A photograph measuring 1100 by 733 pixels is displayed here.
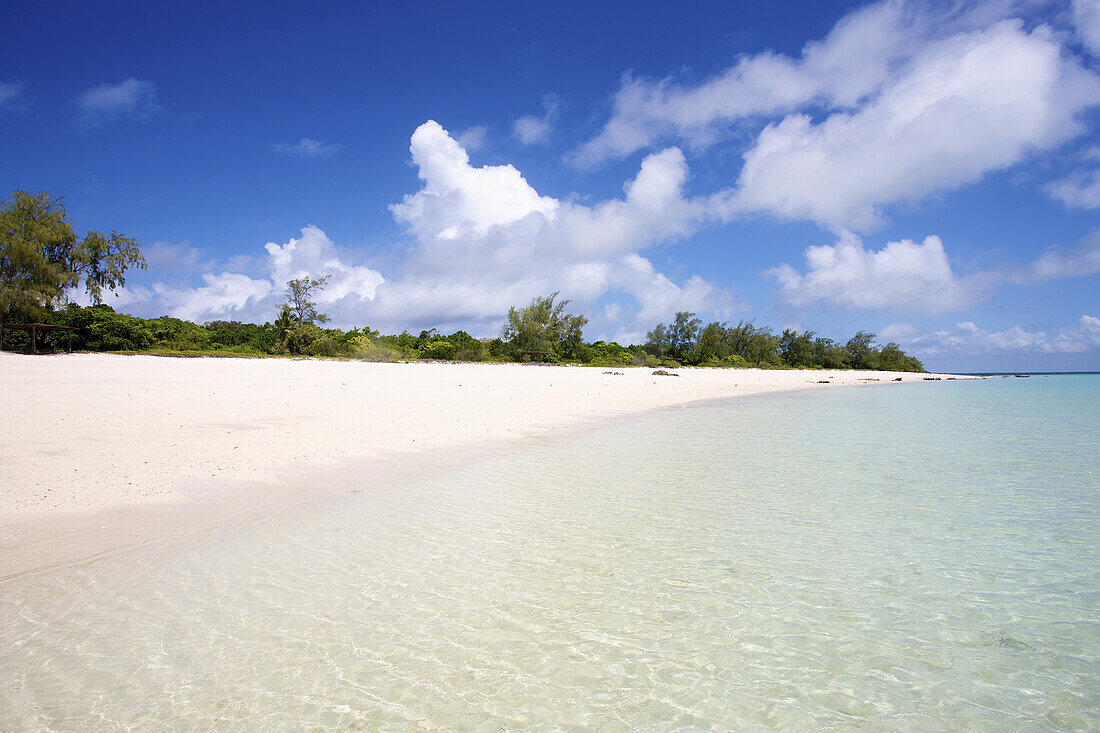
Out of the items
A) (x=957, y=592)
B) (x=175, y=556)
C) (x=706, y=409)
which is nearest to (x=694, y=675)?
(x=957, y=592)

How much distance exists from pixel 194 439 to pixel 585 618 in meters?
8.05

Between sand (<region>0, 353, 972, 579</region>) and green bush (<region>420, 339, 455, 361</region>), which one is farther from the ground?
green bush (<region>420, 339, 455, 361</region>)

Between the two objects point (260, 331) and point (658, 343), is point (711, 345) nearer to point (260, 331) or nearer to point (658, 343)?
point (658, 343)

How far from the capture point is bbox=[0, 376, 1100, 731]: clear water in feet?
8.20

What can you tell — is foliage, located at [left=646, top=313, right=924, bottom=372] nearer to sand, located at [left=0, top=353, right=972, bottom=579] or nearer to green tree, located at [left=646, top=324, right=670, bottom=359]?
green tree, located at [left=646, top=324, right=670, bottom=359]

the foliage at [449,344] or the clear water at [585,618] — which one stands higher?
the foliage at [449,344]

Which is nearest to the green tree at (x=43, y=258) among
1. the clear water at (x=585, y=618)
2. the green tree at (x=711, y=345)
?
the clear water at (x=585, y=618)

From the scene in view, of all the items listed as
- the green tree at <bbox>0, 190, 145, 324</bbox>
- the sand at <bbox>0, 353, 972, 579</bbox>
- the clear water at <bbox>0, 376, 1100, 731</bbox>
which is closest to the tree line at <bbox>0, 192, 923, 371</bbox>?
the green tree at <bbox>0, 190, 145, 324</bbox>

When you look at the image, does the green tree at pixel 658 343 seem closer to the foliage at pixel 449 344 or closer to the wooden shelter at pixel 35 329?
the foliage at pixel 449 344

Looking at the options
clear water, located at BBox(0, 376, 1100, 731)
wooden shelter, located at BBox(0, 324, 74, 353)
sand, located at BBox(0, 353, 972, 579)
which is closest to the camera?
clear water, located at BBox(0, 376, 1100, 731)

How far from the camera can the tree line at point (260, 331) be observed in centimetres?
3331

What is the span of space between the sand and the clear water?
0.96 meters

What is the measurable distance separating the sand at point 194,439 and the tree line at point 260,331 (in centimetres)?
1921

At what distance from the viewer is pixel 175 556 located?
434 centimetres
